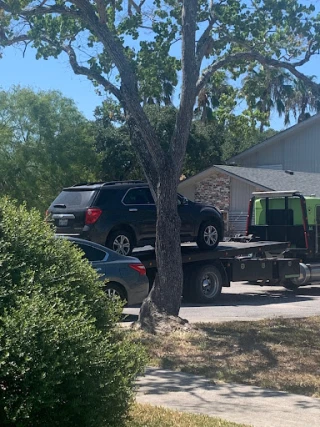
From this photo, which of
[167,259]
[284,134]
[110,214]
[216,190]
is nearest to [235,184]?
[216,190]

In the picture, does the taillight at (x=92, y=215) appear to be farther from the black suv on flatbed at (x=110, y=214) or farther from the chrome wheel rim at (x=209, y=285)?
the chrome wheel rim at (x=209, y=285)

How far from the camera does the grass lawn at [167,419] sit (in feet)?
20.6

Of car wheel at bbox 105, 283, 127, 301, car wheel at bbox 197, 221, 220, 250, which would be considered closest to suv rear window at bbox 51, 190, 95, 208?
car wheel at bbox 105, 283, 127, 301

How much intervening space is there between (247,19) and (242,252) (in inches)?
275

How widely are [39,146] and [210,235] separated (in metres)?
19.7

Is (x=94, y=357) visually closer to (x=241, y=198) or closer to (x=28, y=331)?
(x=28, y=331)

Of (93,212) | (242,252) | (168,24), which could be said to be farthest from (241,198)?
(168,24)

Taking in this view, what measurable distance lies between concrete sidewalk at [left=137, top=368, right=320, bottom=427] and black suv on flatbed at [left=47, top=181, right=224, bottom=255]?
6796 millimetres

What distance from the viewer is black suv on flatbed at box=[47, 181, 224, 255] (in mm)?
15336

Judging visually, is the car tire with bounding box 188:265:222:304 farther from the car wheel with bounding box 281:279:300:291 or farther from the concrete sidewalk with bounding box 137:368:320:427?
the concrete sidewalk with bounding box 137:368:320:427

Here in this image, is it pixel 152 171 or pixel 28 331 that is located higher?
pixel 152 171

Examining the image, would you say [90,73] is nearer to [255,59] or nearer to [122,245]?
[255,59]

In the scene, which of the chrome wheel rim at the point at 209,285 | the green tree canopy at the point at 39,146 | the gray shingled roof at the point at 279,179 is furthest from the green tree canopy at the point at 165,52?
the green tree canopy at the point at 39,146

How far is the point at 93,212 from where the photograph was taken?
1536 centimetres
